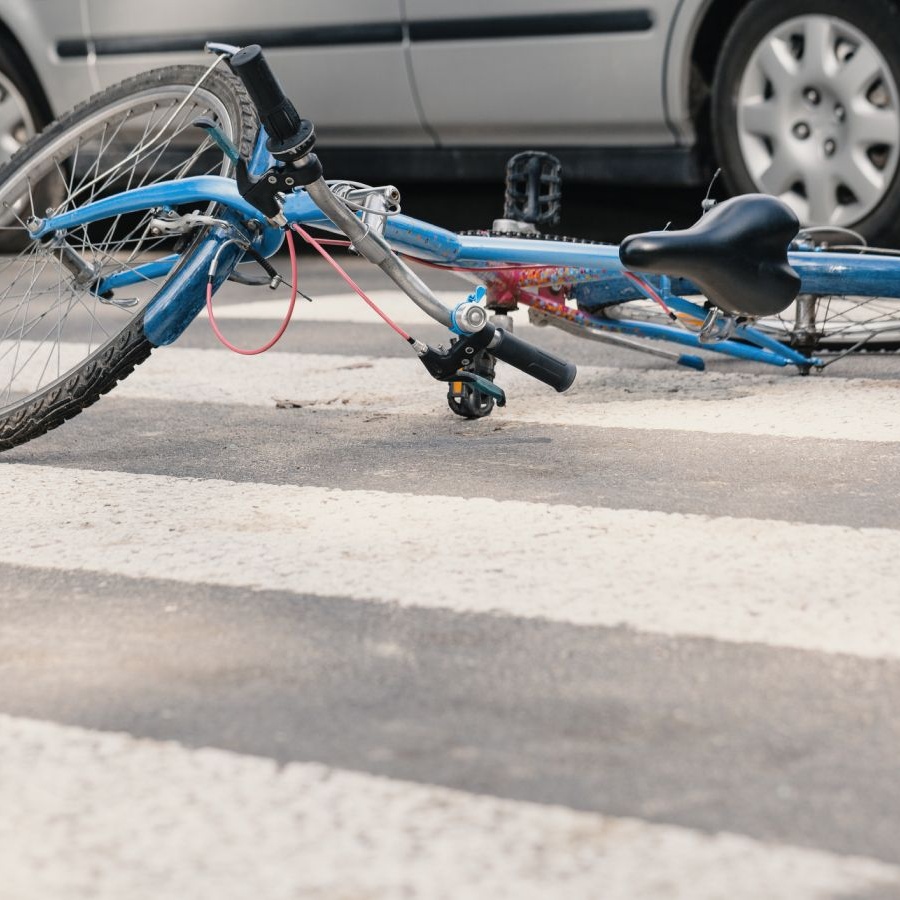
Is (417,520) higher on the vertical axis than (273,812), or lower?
lower

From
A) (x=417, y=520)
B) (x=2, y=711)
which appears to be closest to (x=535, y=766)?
(x=2, y=711)

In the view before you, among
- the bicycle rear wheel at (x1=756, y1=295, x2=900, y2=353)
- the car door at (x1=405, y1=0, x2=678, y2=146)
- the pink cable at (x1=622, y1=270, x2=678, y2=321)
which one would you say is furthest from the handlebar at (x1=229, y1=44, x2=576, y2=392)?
the car door at (x1=405, y1=0, x2=678, y2=146)

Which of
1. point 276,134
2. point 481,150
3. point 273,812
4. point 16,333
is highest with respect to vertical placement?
point 276,134

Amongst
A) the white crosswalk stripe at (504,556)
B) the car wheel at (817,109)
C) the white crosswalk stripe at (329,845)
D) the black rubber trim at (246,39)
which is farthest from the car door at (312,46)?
the white crosswalk stripe at (329,845)

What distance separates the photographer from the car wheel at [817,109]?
5.53 meters

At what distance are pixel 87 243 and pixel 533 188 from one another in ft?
3.28

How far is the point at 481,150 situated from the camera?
21.2 ft

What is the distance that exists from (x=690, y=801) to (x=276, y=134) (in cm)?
166

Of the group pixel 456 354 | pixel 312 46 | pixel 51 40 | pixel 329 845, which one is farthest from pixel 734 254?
pixel 51 40

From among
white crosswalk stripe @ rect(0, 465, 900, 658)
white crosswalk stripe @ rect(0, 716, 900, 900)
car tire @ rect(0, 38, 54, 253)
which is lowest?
car tire @ rect(0, 38, 54, 253)

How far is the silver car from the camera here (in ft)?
18.5

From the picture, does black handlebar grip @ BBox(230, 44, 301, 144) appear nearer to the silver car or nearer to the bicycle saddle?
the bicycle saddle

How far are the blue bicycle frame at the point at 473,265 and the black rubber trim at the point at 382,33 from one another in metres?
2.09

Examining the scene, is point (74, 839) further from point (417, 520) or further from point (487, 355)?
point (487, 355)
